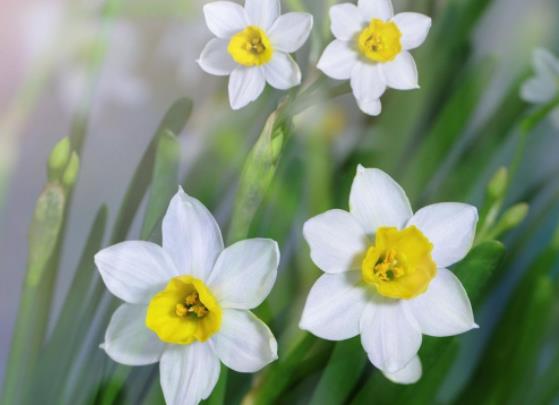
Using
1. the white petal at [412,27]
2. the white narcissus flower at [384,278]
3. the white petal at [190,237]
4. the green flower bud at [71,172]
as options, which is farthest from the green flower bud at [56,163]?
the white petal at [412,27]

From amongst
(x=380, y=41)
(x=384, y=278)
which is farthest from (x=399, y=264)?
(x=380, y=41)

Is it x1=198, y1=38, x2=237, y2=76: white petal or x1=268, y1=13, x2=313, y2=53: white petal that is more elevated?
x1=268, y1=13, x2=313, y2=53: white petal

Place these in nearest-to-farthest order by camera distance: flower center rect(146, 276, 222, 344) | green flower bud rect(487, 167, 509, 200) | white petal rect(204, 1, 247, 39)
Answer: flower center rect(146, 276, 222, 344)
white petal rect(204, 1, 247, 39)
green flower bud rect(487, 167, 509, 200)

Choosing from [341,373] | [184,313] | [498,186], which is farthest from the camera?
Answer: [498,186]

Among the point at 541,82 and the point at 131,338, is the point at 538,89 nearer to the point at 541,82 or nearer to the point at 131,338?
the point at 541,82

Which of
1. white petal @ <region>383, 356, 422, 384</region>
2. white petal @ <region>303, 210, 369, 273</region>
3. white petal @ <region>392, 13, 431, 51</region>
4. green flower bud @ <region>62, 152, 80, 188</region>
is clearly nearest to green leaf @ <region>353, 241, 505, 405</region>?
white petal @ <region>383, 356, 422, 384</region>

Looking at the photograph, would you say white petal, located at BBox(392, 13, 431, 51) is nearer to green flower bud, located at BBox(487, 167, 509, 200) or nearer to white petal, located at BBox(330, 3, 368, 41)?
white petal, located at BBox(330, 3, 368, 41)
